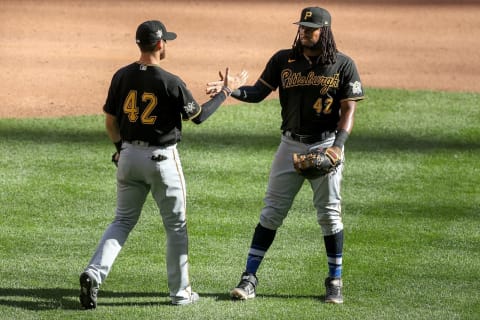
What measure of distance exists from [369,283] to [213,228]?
1623 mm

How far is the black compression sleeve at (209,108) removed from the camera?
20.5 feet

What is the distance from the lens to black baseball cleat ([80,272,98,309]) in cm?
608

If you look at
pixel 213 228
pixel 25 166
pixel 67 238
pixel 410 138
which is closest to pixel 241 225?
pixel 213 228

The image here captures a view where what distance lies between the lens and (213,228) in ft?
26.5

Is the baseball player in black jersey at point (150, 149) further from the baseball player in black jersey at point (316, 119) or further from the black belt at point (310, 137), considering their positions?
the black belt at point (310, 137)

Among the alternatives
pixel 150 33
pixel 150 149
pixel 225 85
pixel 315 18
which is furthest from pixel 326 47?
pixel 150 149

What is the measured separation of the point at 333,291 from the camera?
648cm

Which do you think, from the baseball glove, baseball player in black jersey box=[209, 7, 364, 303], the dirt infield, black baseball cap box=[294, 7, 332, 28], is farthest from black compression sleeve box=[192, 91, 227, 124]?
the dirt infield

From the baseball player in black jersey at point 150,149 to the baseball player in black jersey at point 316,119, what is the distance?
16.5 inches

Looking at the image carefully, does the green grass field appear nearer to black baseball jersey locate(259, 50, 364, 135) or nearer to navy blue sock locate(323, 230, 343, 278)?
navy blue sock locate(323, 230, 343, 278)

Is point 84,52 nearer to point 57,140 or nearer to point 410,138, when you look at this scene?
point 57,140

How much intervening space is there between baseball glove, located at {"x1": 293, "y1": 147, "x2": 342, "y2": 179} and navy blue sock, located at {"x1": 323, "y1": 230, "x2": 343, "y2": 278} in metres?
0.46

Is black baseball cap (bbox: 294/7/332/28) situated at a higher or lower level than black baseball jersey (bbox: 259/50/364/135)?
higher

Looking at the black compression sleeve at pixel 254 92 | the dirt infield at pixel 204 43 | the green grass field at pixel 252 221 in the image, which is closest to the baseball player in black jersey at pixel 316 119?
the black compression sleeve at pixel 254 92
